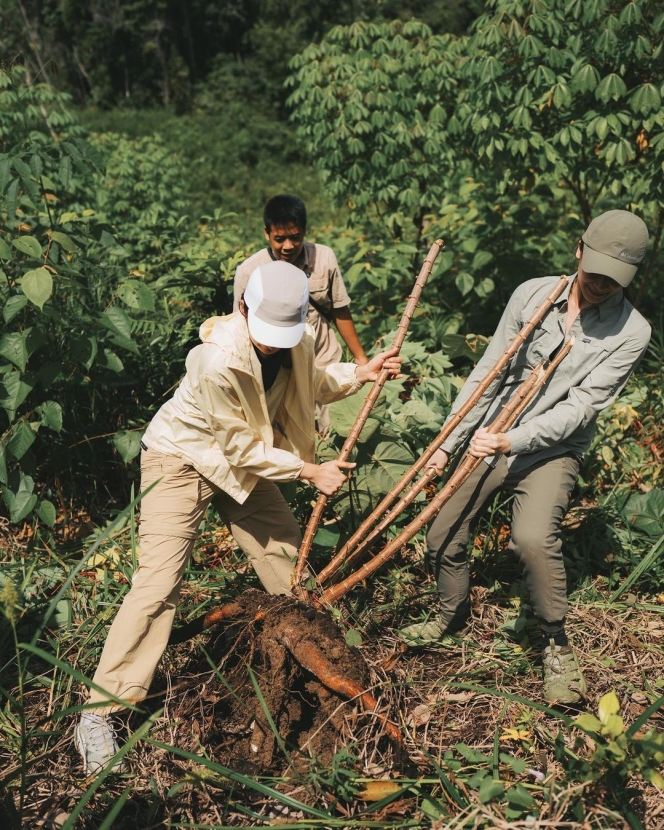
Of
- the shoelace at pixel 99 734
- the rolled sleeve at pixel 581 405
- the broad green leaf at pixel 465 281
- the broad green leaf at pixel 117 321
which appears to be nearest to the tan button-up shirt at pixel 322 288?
the broad green leaf at pixel 117 321

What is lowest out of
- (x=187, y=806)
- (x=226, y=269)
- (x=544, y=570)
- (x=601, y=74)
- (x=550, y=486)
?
(x=187, y=806)

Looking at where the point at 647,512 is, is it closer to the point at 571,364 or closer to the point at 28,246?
the point at 571,364

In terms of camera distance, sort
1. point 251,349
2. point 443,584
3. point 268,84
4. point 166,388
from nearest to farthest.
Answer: point 251,349 < point 443,584 < point 166,388 < point 268,84

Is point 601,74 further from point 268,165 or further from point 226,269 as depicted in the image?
point 268,165

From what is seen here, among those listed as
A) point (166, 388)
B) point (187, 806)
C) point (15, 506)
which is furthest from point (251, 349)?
point (166, 388)

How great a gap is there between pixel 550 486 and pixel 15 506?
220 cm

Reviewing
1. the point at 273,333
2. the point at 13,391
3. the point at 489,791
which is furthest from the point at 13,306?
the point at 489,791

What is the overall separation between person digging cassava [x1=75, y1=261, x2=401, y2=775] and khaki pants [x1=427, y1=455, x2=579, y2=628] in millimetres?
498

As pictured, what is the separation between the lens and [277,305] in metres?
2.01

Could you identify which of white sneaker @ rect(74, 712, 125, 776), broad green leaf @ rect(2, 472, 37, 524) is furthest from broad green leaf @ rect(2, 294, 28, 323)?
white sneaker @ rect(74, 712, 125, 776)

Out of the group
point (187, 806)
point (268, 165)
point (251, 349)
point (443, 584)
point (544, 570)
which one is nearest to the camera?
point (187, 806)

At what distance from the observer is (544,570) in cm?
238

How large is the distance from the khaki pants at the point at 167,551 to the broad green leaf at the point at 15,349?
0.88 m

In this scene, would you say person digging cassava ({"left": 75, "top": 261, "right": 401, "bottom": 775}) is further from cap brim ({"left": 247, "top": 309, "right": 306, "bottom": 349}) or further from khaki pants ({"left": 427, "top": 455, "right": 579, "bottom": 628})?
khaki pants ({"left": 427, "top": 455, "right": 579, "bottom": 628})
